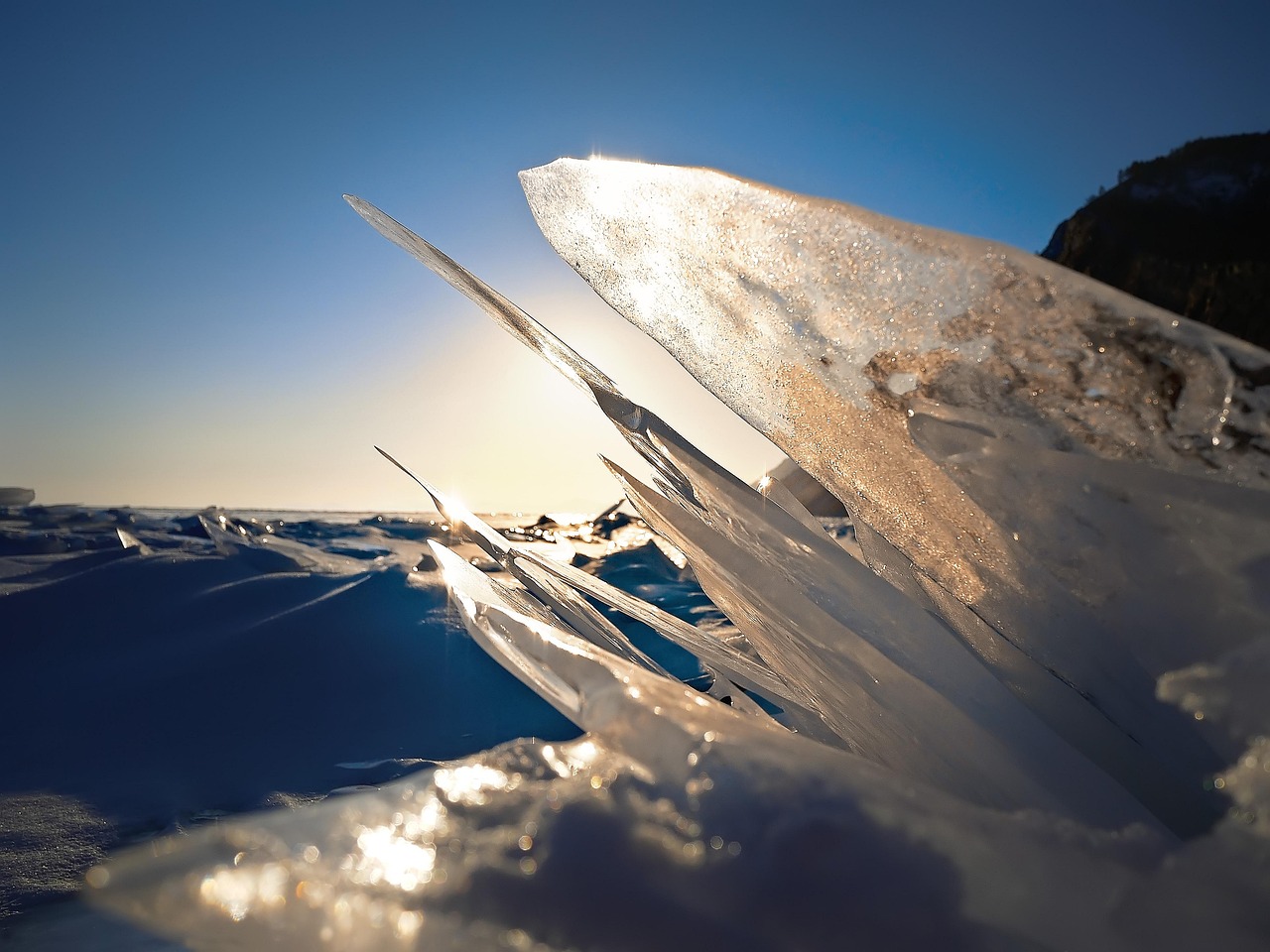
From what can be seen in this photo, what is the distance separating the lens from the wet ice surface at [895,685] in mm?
367

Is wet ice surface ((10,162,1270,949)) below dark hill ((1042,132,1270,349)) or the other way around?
below

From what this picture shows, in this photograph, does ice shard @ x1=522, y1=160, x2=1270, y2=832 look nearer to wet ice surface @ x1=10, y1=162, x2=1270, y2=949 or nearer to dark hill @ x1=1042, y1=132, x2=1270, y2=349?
wet ice surface @ x1=10, y1=162, x2=1270, y2=949

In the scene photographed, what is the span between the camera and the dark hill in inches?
385

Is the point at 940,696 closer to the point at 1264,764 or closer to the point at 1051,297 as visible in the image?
the point at 1264,764

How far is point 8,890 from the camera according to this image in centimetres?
71

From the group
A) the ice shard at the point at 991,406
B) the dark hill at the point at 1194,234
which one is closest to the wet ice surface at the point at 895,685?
the ice shard at the point at 991,406

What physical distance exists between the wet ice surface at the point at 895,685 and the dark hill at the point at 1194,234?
461 inches

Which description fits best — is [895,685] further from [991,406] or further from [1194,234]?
[1194,234]

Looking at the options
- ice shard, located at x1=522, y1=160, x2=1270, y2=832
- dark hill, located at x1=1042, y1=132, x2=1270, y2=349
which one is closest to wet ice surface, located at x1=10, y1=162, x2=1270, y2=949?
ice shard, located at x1=522, y1=160, x2=1270, y2=832

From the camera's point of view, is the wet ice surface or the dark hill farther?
the dark hill

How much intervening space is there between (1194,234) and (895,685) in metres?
15.6

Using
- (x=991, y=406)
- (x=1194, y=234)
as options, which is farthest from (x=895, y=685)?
(x=1194, y=234)

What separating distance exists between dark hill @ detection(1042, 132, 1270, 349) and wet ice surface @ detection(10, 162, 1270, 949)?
1170 centimetres

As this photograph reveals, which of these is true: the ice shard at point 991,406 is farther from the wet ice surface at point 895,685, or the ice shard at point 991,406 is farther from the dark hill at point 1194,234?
the dark hill at point 1194,234
